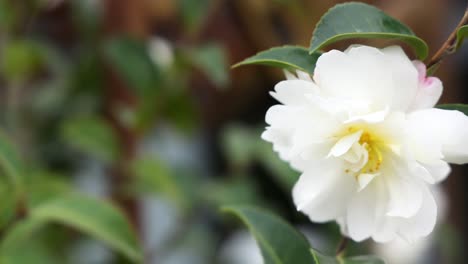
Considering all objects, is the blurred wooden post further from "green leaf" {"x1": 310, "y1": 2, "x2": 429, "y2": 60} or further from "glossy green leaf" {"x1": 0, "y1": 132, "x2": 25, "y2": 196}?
"green leaf" {"x1": 310, "y1": 2, "x2": 429, "y2": 60}

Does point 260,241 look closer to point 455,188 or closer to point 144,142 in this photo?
point 144,142

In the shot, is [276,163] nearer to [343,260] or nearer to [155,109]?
[155,109]

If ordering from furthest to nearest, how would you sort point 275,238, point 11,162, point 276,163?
point 276,163, point 11,162, point 275,238

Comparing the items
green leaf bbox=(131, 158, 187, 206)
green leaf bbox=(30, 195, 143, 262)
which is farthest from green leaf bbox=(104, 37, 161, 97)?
green leaf bbox=(30, 195, 143, 262)

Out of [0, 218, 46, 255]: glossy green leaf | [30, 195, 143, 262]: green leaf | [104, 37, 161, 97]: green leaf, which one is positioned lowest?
[30, 195, 143, 262]: green leaf

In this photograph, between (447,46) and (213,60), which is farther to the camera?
(213,60)

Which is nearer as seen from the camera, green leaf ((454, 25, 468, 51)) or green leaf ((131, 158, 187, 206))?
green leaf ((454, 25, 468, 51))

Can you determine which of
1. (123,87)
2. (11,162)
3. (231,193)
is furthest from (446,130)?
(123,87)
